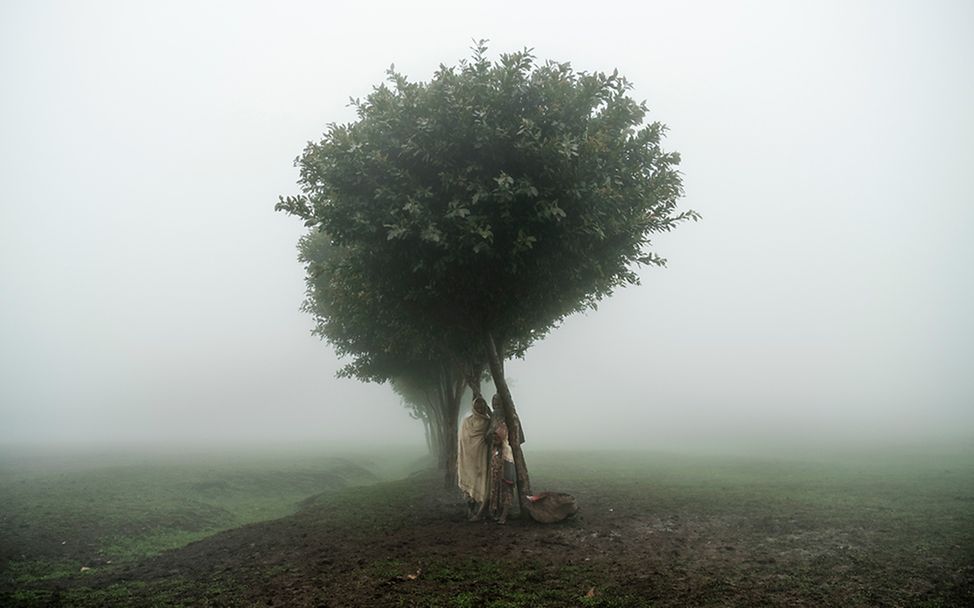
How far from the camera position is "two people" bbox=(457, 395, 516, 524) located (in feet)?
54.9

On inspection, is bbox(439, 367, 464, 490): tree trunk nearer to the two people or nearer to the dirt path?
the two people

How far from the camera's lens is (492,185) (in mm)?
14344

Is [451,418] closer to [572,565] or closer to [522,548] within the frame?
[522,548]

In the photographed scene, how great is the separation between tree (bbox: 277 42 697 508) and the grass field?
4485 millimetres

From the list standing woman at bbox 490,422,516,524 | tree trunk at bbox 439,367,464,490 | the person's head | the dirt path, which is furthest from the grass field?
the person's head

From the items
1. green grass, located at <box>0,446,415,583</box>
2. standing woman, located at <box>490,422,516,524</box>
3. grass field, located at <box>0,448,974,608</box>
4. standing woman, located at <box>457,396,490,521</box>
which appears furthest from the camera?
standing woman, located at <box>457,396,490,521</box>

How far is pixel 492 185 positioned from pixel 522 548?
30.6ft

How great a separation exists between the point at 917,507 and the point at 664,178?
12.7 metres

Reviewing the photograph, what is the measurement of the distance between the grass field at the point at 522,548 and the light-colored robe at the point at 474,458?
1172 mm

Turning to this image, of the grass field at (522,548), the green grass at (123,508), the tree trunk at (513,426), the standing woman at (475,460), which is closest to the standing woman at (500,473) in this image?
the tree trunk at (513,426)

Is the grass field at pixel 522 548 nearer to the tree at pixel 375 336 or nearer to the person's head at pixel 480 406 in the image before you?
the person's head at pixel 480 406

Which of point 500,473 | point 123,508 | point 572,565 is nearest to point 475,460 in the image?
point 500,473

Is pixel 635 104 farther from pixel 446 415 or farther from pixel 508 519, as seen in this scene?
pixel 446 415

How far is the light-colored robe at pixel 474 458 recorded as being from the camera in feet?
56.2
